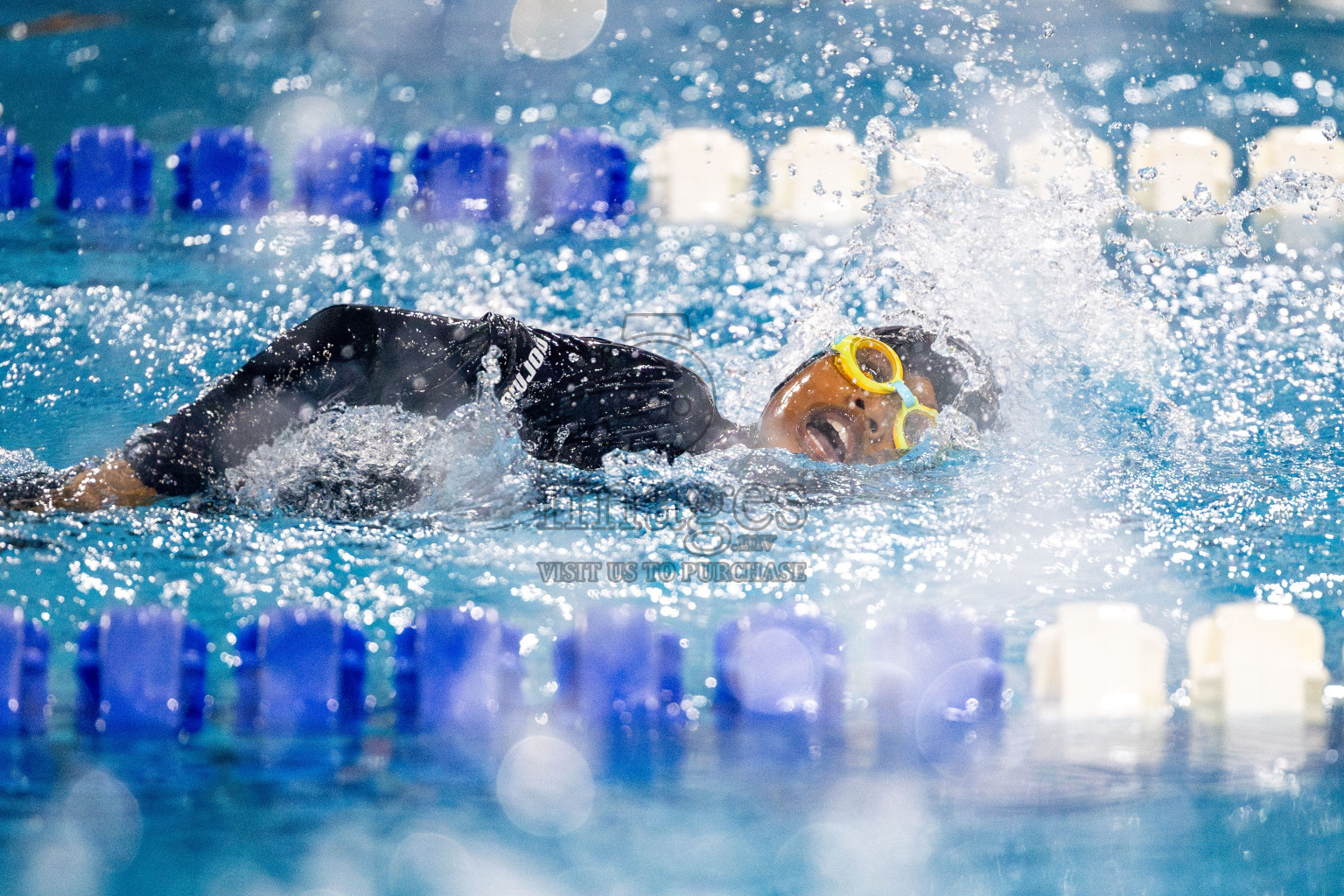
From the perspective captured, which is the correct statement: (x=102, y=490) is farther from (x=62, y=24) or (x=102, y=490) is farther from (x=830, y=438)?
(x=62, y=24)

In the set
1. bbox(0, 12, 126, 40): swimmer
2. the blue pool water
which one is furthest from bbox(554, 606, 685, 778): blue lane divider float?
bbox(0, 12, 126, 40): swimmer

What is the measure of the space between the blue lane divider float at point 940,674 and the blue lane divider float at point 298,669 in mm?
899

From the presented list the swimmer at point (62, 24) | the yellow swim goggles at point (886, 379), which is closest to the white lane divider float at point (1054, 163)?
the yellow swim goggles at point (886, 379)

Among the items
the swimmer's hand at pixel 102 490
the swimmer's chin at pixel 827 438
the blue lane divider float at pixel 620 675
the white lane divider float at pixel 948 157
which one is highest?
the white lane divider float at pixel 948 157

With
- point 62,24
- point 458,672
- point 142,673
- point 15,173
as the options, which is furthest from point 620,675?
point 62,24

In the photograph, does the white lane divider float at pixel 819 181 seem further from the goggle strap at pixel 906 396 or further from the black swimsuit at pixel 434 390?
the black swimsuit at pixel 434 390

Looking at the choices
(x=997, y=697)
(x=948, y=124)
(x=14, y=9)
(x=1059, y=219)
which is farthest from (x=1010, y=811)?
(x=14, y=9)

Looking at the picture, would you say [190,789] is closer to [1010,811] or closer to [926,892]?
[926,892]

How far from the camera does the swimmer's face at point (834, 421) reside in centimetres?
267

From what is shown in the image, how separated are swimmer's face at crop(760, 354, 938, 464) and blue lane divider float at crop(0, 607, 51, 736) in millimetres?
1461

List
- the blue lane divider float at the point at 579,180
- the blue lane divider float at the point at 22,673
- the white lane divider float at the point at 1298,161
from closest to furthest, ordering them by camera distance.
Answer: the blue lane divider float at the point at 22,673
the blue lane divider float at the point at 579,180
the white lane divider float at the point at 1298,161

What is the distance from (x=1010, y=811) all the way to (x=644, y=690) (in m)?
0.64

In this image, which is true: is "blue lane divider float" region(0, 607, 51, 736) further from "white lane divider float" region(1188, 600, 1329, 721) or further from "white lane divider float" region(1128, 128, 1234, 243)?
"white lane divider float" region(1128, 128, 1234, 243)

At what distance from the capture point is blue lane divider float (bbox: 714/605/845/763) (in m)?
2.10
